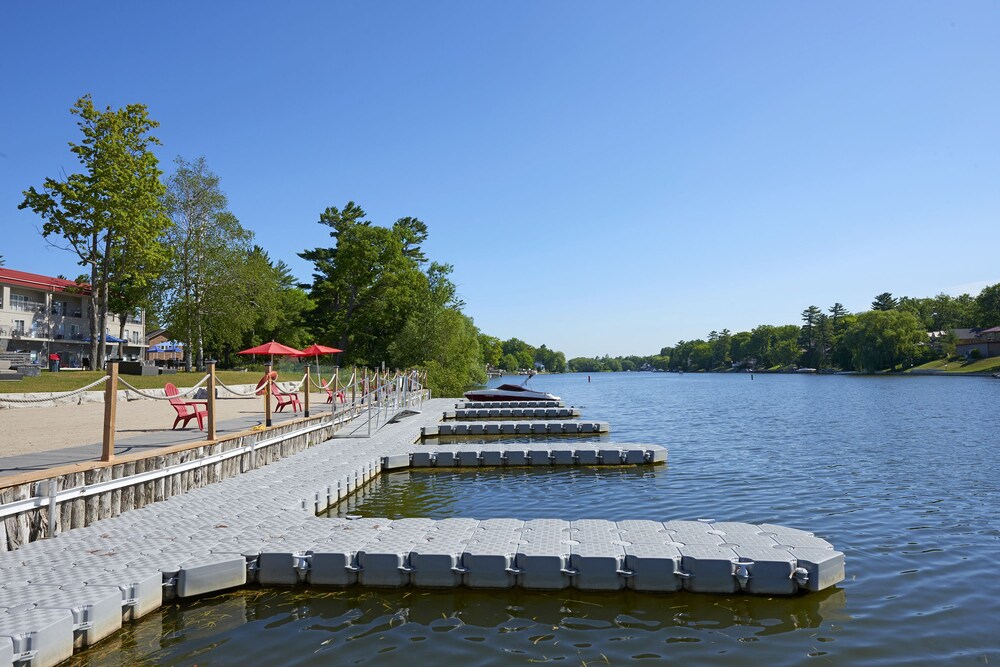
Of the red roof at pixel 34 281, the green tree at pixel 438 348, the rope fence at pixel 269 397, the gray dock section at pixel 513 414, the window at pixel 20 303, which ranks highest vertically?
the red roof at pixel 34 281

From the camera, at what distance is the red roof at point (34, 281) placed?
41.9 m

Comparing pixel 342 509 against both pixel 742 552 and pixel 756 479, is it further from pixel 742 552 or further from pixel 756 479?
pixel 756 479

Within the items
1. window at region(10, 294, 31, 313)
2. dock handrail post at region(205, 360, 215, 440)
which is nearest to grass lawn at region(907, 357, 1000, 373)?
dock handrail post at region(205, 360, 215, 440)

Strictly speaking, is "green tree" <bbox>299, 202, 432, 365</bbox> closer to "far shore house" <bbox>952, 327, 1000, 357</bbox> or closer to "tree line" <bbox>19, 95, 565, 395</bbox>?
"tree line" <bbox>19, 95, 565, 395</bbox>

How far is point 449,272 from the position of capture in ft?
180

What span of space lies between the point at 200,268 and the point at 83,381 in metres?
13.9

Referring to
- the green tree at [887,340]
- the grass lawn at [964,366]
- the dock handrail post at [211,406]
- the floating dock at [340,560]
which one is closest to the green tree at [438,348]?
the dock handrail post at [211,406]

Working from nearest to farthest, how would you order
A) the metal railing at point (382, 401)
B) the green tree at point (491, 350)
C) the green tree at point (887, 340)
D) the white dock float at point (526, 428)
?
1. the metal railing at point (382, 401)
2. the white dock float at point (526, 428)
3. the green tree at point (887, 340)
4. the green tree at point (491, 350)

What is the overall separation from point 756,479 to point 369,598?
10178 mm

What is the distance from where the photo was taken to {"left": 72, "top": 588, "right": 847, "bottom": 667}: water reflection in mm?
5398

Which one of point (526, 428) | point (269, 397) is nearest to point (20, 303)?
point (526, 428)

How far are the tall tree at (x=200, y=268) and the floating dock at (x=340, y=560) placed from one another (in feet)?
Answer: 101

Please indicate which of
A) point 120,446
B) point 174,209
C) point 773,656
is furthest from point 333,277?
point 773,656

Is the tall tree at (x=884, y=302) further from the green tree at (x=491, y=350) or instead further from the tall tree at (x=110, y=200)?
the tall tree at (x=110, y=200)
